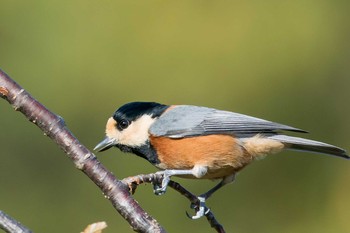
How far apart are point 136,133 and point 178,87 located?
1.31m

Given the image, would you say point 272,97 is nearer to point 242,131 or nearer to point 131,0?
point 131,0

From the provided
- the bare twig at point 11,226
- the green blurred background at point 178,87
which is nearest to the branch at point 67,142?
the bare twig at point 11,226

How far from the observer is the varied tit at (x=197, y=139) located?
320 cm

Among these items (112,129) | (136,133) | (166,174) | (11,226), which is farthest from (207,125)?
(11,226)

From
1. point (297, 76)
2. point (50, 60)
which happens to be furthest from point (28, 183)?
point (297, 76)

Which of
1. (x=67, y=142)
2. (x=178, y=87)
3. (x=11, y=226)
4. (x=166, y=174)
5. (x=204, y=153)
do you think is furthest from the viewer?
(x=178, y=87)

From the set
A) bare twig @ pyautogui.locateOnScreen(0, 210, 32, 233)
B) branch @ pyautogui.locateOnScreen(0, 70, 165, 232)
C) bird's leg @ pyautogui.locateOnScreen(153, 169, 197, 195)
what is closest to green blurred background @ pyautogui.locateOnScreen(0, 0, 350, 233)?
bird's leg @ pyautogui.locateOnScreen(153, 169, 197, 195)

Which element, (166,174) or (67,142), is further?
(166,174)

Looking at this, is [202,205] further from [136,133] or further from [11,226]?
[11,226]

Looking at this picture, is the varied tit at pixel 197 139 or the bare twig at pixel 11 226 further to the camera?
the varied tit at pixel 197 139

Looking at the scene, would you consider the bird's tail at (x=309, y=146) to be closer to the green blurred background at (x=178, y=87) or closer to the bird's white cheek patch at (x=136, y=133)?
the bird's white cheek patch at (x=136, y=133)

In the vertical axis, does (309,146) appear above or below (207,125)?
below

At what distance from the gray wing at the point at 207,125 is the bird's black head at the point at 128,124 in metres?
0.06

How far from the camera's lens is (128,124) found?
336 centimetres
